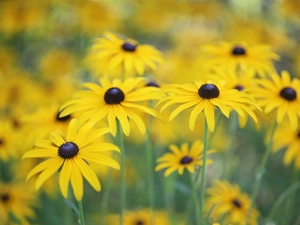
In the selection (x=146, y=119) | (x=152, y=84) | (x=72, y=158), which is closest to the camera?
(x=72, y=158)

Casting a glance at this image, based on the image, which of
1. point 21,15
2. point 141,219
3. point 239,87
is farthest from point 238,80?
point 21,15

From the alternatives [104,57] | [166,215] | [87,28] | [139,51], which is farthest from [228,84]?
[87,28]

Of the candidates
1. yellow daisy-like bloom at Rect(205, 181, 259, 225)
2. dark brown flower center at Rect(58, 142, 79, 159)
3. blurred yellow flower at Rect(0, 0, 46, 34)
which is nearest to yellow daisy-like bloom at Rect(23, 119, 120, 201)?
dark brown flower center at Rect(58, 142, 79, 159)

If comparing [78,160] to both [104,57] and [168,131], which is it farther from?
[168,131]

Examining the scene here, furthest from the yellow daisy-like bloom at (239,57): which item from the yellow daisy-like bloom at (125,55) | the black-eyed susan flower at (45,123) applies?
the black-eyed susan flower at (45,123)

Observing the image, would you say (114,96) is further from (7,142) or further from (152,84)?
(7,142)

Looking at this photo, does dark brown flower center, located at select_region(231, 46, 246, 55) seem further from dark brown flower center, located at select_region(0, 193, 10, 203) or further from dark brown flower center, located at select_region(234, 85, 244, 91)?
dark brown flower center, located at select_region(0, 193, 10, 203)
